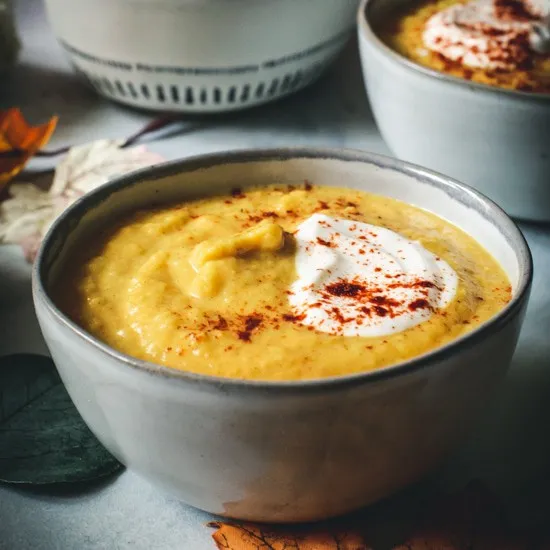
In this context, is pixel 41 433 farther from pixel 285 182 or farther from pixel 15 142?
pixel 15 142

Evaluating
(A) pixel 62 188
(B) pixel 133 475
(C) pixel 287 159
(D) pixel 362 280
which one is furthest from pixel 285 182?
(A) pixel 62 188

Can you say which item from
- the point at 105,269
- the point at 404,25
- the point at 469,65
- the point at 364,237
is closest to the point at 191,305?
the point at 105,269

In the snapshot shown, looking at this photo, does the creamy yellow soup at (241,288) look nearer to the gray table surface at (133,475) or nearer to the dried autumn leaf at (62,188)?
the gray table surface at (133,475)

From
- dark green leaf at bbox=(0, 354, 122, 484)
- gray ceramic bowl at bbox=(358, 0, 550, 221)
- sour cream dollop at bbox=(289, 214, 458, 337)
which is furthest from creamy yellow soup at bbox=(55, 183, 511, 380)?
gray ceramic bowl at bbox=(358, 0, 550, 221)

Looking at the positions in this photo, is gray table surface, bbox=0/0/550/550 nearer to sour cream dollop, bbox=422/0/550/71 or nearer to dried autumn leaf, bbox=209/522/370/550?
dried autumn leaf, bbox=209/522/370/550

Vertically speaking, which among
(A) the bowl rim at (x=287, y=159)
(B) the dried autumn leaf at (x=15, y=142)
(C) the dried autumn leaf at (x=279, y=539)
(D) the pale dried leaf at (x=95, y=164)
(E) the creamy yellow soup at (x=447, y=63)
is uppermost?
(A) the bowl rim at (x=287, y=159)

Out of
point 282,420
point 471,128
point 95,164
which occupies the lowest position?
point 95,164

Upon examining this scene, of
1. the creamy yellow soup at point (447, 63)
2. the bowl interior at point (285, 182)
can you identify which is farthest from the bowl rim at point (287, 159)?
the creamy yellow soup at point (447, 63)
